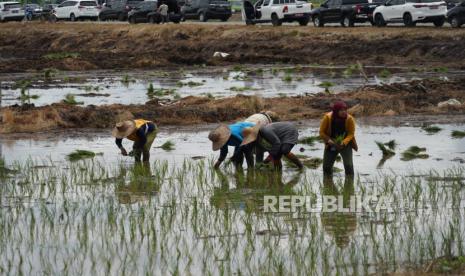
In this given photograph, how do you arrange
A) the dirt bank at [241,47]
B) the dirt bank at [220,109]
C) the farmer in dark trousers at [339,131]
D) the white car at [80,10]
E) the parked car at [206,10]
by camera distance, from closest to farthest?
the farmer in dark trousers at [339,131], the dirt bank at [220,109], the dirt bank at [241,47], the parked car at [206,10], the white car at [80,10]

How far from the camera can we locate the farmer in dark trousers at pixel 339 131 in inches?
582

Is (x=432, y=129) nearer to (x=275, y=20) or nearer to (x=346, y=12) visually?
(x=346, y=12)

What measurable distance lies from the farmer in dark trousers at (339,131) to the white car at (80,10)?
187ft

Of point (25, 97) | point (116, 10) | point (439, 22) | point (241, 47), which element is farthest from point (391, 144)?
point (116, 10)

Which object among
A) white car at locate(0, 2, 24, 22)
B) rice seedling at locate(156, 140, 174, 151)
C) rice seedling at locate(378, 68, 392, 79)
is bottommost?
white car at locate(0, 2, 24, 22)

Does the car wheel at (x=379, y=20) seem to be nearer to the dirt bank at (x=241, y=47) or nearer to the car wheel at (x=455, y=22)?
the dirt bank at (x=241, y=47)

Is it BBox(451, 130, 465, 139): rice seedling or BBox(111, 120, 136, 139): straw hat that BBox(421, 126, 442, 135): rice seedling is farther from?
BBox(111, 120, 136, 139): straw hat

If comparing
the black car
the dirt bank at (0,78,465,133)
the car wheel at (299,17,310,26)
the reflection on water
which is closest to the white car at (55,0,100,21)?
the black car

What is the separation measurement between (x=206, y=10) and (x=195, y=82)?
2642 cm

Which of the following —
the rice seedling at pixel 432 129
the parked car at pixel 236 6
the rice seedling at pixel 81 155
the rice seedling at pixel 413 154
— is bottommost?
the parked car at pixel 236 6

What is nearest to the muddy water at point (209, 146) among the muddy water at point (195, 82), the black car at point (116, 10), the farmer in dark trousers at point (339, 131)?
the farmer in dark trousers at point (339, 131)

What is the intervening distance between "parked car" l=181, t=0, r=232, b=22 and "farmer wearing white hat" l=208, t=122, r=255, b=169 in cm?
4397

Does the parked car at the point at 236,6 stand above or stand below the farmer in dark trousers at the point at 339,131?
below

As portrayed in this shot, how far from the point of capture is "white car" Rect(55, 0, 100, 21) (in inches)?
2793
